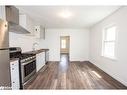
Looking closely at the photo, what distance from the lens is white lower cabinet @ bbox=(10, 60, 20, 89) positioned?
2621mm

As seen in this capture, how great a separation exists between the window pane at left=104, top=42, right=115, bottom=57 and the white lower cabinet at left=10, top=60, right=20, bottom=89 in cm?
362

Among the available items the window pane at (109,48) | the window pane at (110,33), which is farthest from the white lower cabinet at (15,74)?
the window pane at (110,33)

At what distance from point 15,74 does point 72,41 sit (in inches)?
234

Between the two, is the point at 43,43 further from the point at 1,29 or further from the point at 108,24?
the point at 1,29

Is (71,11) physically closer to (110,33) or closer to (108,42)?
(110,33)

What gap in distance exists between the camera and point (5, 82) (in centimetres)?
226

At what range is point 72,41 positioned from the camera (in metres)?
8.32

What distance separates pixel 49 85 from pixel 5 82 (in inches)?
62.7

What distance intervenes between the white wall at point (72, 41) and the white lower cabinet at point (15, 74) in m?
5.43

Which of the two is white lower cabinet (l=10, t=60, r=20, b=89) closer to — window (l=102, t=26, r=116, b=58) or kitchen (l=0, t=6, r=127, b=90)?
kitchen (l=0, t=6, r=127, b=90)

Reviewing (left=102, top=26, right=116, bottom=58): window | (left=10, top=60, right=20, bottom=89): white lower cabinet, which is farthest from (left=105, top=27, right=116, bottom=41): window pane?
(left=10, top=60, right=20, bottom=89): white lower cabinet

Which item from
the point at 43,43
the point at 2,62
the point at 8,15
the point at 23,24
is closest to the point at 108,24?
the point at 23,24

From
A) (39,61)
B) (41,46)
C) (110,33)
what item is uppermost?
(110,33)

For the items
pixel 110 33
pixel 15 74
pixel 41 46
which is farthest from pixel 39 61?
pixel 110 33
